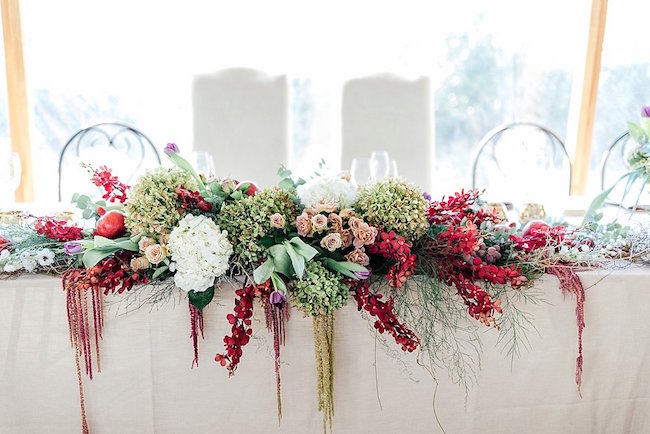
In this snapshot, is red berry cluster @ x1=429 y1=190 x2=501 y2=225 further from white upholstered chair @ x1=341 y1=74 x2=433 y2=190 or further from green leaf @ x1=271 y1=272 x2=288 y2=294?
white upholstered chair @ x1=341 y1=74 x2=433 y2=190

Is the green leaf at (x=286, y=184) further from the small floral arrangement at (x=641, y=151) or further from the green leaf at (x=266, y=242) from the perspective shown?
the small floral arrangement at (x=641, y=151)

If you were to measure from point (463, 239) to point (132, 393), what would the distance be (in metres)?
0.64

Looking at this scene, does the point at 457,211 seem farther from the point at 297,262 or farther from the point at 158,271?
the point at 158,271

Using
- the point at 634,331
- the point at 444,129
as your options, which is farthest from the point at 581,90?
the point at 634,331

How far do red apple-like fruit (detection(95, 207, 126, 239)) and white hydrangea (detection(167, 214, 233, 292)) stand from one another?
13 cm

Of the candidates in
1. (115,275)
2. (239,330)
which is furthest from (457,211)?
(115,275)

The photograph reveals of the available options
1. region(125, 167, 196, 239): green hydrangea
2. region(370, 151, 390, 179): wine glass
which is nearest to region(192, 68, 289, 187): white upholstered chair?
region(370, 151, 390, 179): wine glass

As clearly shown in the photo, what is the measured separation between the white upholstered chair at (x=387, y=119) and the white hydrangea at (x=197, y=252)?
4.98 feet

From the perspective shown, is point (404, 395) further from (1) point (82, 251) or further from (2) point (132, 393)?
(1) point (82, 251)

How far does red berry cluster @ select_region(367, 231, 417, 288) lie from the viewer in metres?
0.94

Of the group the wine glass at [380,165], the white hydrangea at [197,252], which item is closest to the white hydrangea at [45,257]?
the white hydrangea at [197,252]

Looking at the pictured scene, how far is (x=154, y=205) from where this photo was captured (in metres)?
0.98

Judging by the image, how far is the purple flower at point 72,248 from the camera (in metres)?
1.00

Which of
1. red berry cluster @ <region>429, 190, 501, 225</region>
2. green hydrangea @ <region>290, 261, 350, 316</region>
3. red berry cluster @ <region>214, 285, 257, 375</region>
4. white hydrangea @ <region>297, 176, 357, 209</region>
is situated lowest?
red berry cluster @ <region>214, 285, 257, 375</region>
